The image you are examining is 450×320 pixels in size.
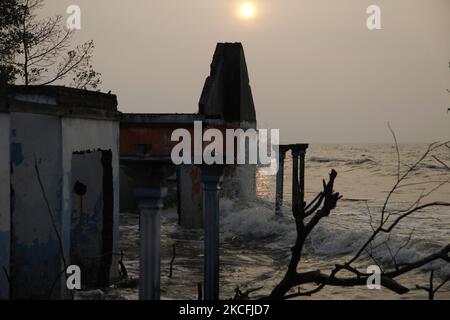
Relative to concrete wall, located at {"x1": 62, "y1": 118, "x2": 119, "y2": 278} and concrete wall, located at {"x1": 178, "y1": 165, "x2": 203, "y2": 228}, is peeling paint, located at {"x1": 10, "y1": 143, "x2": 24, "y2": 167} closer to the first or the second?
concrete wall, located at {"x1": 62, "y1": 118, "x2": 119, "y2": 278}

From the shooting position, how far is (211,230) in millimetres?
7398

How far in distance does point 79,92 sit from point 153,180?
11.8 feet

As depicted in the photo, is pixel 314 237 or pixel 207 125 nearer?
pixel 314 237

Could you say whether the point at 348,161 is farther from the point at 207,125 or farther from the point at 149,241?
the point at 149,241

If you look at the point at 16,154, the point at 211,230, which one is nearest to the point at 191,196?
the point at 16,154

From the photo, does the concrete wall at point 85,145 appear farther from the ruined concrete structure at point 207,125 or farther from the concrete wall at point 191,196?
the concrete wall at point 191,196

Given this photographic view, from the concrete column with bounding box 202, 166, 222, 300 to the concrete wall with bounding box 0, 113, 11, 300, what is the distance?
91.1 inches

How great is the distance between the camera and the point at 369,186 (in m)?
56.4

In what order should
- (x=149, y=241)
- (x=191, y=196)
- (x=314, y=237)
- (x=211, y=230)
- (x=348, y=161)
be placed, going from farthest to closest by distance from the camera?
(x=348, y=161) → (x=191, y=196) → (x=314, y=237) → (x=211, y=230) → (x=149, y=241)

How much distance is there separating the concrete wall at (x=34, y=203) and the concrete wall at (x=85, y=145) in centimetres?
14

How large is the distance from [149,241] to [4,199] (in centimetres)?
243

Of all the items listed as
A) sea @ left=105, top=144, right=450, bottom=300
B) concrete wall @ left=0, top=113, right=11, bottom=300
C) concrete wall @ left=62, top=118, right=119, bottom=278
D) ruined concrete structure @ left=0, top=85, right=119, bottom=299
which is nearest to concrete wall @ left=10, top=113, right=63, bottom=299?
ruined concrete structure @ left=0, top=85, right=119, bottom=299

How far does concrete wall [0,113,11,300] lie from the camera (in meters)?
7.13

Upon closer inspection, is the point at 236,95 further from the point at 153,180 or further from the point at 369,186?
the point at 369,186
